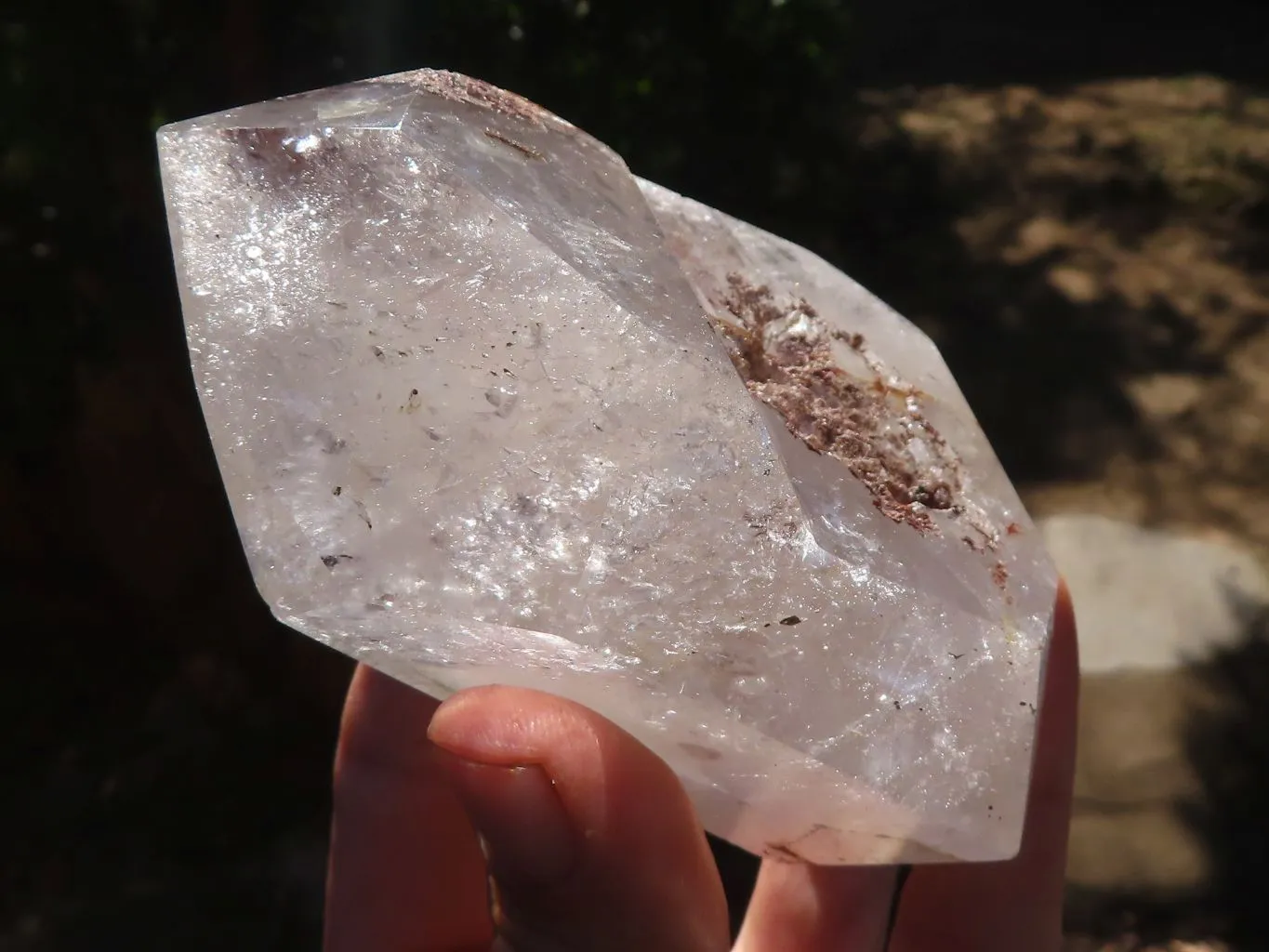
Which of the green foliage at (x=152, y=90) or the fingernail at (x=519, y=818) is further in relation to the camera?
the green foliage at (x=152, y=90)

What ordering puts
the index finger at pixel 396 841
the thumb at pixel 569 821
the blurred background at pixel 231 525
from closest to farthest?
the thumb at pixel 569 821, the index finger at pixel 396 841, the blurred background at pixel 231 525

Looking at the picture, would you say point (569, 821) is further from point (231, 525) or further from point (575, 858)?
point (231, 525)

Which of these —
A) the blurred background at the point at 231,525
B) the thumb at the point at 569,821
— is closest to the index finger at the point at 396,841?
the thumb at the point at 569,821

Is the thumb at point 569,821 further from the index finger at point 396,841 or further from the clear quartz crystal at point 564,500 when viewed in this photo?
the index finger at point 396,841

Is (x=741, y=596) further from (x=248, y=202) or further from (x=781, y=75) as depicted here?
(x=781, y=75)

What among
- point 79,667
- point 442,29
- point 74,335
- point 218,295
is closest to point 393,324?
point 218,295

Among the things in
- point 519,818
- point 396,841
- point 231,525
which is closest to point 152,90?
point 231,525

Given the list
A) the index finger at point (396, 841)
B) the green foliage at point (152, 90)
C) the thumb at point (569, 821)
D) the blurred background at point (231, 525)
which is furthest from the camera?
the blurred background at point (231, 525)
